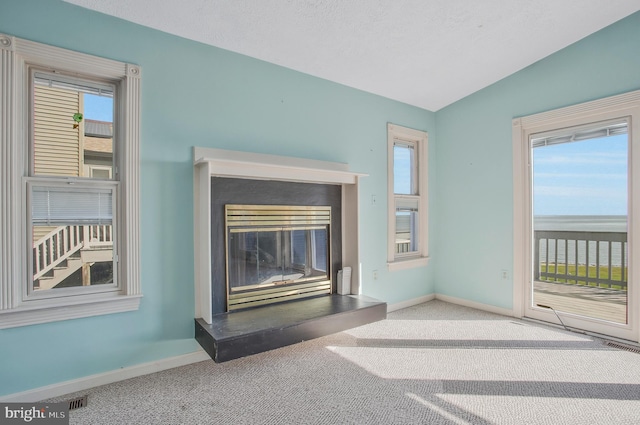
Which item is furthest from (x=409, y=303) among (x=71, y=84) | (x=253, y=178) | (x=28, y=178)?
(x=71, y=84)

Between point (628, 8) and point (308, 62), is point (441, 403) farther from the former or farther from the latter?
point (628, 8)

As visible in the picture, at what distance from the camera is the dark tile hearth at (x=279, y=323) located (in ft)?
7.48

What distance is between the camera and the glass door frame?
2.98m

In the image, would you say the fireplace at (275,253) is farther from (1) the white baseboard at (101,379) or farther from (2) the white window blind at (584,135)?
(2) the white window blind at (584,135)

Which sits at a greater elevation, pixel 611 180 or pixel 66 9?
pixel 66 9

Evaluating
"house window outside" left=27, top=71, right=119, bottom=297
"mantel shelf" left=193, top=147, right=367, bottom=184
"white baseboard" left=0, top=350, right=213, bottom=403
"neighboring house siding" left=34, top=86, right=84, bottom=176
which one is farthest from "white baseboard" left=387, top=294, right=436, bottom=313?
"neighboring house siding" left=34, top=86, right=84, bottom=176

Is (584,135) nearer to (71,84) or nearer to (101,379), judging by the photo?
(71,84)

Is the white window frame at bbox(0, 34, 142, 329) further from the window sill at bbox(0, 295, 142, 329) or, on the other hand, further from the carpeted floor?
the carpeted floor

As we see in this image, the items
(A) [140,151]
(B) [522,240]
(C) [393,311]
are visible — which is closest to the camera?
(A) [140,151]

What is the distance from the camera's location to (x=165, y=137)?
2547mm

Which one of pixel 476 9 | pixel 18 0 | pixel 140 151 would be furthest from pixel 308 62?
pixel 18 0

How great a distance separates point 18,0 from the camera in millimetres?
2062

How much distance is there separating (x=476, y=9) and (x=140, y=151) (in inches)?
112

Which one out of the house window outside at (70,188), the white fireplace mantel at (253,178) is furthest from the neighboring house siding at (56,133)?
the white fireplace mantel at (253,178)
